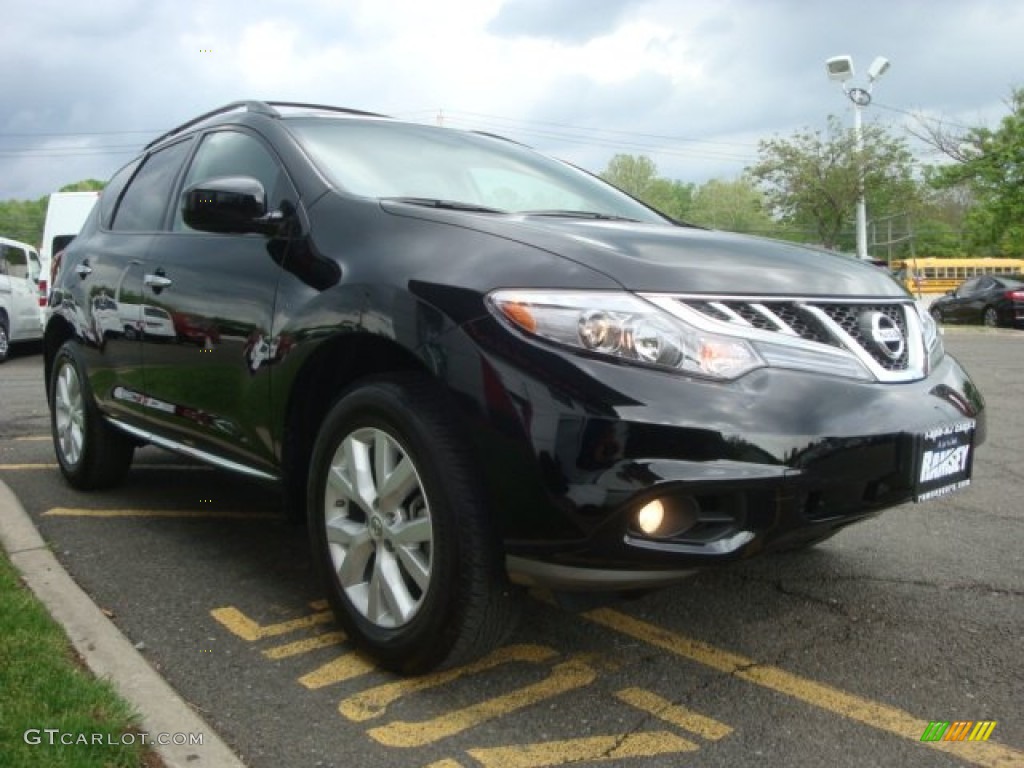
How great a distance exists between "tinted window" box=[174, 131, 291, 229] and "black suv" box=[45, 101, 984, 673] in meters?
0.03

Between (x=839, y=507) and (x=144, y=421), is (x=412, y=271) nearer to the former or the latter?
(x=839, y=507)

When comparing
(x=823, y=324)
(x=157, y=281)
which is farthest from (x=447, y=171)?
(x=823, y=324)

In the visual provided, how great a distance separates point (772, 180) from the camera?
3609cm

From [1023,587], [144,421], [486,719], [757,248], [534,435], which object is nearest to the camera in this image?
[534,435]

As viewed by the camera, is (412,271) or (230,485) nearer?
(412,271)

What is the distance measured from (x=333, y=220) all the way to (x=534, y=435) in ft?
3.66

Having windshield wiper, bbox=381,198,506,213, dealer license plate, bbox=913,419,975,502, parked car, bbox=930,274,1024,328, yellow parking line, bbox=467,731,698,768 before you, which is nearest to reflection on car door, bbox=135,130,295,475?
windshield wiper, bbox=381,198,506,213

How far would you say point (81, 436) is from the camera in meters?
4.91

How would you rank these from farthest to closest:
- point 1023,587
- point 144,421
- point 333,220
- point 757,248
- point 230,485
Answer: point 230,485 → point 144,421 → point 1023,587 → point 333,220 → point 757,248

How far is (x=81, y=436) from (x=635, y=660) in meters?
3.23

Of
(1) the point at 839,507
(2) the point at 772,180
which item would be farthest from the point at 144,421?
(2) the point at 772,180

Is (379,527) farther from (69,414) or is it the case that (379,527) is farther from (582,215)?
(69,414)

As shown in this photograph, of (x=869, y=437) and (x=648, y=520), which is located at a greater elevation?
(x=869, y=437)

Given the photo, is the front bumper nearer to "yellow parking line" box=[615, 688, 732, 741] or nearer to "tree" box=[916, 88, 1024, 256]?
"yellow parking line" box=[615, 688, 732, 741]
